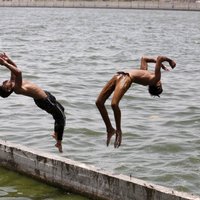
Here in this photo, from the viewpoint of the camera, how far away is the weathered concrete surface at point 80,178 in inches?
466

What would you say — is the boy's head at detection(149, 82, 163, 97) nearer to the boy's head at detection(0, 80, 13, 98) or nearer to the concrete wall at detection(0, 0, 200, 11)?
the boy's head at detection(0, 80, 13, 98)

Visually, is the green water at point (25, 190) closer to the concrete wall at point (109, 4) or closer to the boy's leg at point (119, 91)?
the boy's leg at point (119, 91)

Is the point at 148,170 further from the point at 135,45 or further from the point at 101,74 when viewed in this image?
the point at 135,45

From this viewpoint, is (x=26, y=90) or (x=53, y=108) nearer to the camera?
(x=26, y=90)

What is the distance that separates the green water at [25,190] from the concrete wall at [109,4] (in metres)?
105

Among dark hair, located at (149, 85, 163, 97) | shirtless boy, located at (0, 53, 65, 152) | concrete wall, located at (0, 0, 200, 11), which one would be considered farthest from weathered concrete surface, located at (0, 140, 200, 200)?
concrete wall, located at (0, 0, 200, 11)

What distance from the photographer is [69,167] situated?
13094 mm

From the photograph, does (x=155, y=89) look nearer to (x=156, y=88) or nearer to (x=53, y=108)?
(x=156, y=88)

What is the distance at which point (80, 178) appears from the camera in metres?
13.0

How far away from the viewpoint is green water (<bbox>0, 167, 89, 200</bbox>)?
13.4 metres

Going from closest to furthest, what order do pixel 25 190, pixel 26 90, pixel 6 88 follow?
pixel 6 88, pixel 26 90, pixel 25 190

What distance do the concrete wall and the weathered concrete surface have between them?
105491mm

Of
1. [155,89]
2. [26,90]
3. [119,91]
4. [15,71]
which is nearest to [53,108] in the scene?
[26,90]

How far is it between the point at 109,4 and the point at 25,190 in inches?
4501
